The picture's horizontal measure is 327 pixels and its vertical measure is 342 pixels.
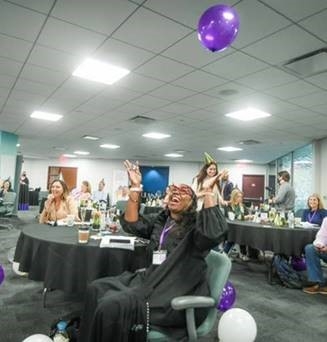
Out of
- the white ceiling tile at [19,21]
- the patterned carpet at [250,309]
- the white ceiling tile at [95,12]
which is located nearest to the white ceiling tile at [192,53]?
the white ceiling tile at [95,12]

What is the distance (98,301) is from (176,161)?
13.7 metres

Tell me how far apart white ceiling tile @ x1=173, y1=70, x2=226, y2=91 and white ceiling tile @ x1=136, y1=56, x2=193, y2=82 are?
0.12 meters

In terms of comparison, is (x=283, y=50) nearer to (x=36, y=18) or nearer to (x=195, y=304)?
(x=36, y=18)

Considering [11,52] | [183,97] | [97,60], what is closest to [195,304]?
[97,60]

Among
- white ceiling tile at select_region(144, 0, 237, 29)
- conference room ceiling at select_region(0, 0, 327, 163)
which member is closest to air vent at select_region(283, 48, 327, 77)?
conference room ceiling at select_region(0, 0, 327, 163)

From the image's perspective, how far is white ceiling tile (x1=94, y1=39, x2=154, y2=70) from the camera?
3.06m

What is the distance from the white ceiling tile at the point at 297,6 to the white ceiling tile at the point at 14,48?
2333 mm

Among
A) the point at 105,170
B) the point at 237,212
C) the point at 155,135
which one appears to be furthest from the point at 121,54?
the point at 105,170

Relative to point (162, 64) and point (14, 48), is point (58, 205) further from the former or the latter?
point (162, 64)

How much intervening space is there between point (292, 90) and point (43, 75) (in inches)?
128

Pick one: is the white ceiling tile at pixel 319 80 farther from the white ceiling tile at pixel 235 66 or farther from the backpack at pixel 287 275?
the backpack at pixel 287 275

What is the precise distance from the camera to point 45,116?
647cm

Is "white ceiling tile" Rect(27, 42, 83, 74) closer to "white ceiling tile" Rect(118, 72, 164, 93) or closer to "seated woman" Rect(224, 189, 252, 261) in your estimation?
"white ceiling tile" Rect(118, 72, 164, 93)

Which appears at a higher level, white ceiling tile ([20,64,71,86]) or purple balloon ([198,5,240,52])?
white ceiling tile ([20,64,71,86])
